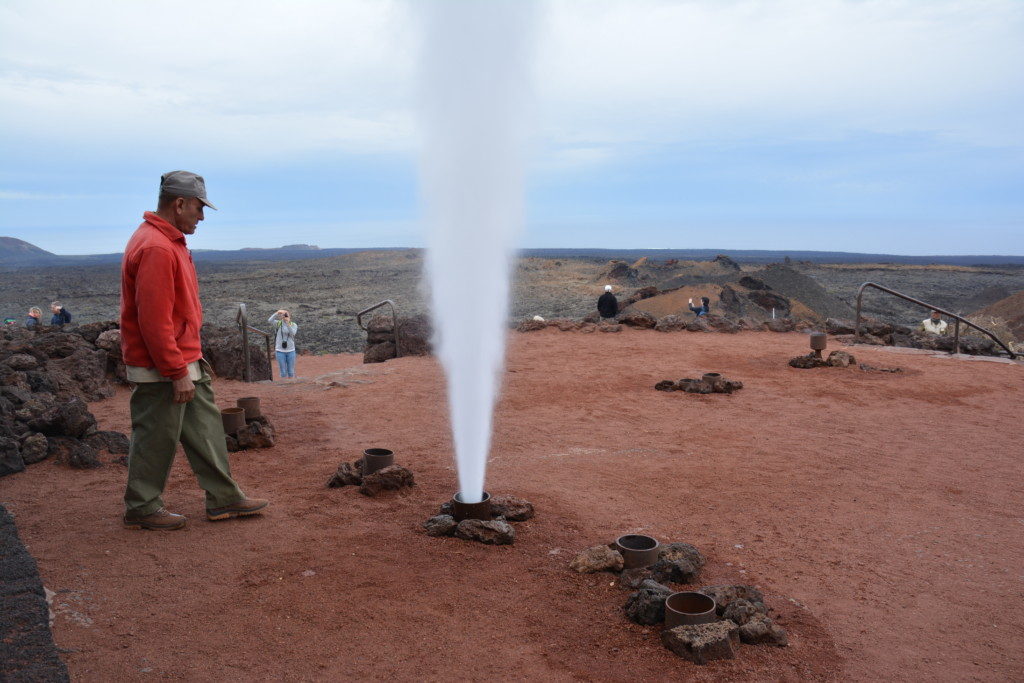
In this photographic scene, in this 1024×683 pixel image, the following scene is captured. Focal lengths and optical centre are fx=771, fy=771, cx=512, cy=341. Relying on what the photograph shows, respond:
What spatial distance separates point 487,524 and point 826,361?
8.48 metres

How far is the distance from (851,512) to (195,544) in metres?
4.18

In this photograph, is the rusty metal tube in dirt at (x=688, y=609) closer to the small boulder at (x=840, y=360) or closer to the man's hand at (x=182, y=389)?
the man's hand at (x=182, y=389)

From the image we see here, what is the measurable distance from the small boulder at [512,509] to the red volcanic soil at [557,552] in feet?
0.31

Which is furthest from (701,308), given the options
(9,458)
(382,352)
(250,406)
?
(9,458)

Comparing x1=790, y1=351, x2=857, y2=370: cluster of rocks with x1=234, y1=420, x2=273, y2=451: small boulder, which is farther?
x1=790, y1=351, x2=857, y2=370: cluster of rocks

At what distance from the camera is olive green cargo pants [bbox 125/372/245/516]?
4.37m

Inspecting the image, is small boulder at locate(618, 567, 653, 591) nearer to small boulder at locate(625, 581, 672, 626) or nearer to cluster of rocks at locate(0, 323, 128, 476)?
small boulder at locate(625, 581, 672, 626)

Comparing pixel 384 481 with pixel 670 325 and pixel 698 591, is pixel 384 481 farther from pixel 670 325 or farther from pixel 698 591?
pixel 670 325

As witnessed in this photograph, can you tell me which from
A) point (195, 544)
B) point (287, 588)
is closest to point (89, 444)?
point (195, 544)

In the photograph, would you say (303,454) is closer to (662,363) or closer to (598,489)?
(598,489)

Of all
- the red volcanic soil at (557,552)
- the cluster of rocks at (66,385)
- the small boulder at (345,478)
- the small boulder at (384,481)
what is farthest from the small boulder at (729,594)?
the cluster of rocks at (66,385)

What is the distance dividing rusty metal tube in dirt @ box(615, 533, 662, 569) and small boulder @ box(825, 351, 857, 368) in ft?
26.8

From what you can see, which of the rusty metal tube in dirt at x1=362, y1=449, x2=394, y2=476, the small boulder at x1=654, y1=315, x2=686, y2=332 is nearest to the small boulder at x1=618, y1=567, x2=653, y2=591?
the rusty metal tube in dirt at x1=362, y1=449, x2=394, y2=476

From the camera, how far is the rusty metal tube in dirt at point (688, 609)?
3.40 meters
